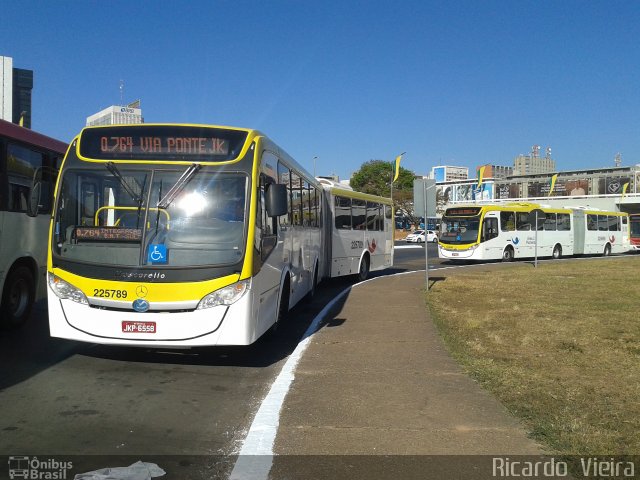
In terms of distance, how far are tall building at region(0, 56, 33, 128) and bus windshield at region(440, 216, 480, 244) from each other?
738 inches

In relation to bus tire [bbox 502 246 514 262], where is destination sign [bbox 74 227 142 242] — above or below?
above

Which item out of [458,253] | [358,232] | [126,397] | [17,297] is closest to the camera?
[126,397]

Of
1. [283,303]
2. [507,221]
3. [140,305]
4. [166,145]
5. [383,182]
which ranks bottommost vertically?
[283,303]

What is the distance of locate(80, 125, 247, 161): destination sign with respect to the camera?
668 centimetres

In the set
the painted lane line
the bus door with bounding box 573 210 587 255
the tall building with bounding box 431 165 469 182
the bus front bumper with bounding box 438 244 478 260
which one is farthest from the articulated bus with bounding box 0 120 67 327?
the tall building with bounding box 431 165 469 182

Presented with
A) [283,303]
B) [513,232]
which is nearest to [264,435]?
[283,303]

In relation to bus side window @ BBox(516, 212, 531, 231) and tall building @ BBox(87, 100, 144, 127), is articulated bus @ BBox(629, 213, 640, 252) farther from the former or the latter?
tall building @ BBox(87, 100, 144, 127)

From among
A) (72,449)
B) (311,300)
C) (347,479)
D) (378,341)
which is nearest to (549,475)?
(347,479)

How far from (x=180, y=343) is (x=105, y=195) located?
207 centimetres

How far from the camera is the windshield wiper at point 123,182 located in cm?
653

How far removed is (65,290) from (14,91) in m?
19.4

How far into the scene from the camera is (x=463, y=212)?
2723cm

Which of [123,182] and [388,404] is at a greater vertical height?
[123,182]

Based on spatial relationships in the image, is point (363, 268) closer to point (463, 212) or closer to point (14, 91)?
point (463, 212)
